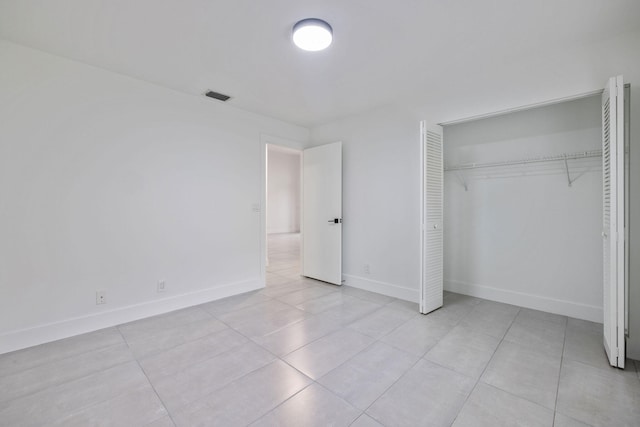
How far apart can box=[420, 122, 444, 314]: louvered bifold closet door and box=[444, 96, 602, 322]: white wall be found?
24.7 inches

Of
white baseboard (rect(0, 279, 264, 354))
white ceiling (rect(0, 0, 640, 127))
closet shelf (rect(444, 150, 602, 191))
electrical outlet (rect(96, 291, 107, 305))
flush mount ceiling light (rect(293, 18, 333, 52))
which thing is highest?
white ceiling (rect(0, 0, 640, 127))

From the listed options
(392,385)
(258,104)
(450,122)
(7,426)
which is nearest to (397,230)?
(450,122)

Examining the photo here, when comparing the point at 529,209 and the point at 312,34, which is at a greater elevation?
the point at 312,34

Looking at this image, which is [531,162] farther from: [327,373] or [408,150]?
[327,373]

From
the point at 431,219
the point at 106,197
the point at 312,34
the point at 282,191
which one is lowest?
the point at 431,219

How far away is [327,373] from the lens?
199 centimetres

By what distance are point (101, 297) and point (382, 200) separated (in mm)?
3430

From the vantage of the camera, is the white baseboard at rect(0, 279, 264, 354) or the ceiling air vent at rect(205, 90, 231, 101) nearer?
the white baseboard at rect(0, 279, 264, 354)

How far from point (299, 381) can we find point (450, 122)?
122 inches

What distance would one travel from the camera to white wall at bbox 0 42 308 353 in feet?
7.71

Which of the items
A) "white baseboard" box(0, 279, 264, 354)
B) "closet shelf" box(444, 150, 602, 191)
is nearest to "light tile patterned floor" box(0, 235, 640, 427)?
"white baseboard" box(0, 279, 264, 354)

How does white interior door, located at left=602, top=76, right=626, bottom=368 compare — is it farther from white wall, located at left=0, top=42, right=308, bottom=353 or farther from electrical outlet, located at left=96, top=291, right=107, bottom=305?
electrical outlet, located at left=96, top=291, right=107, bottom=305

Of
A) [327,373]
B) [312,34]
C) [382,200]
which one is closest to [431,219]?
[382,200]

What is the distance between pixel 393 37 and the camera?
225cm
